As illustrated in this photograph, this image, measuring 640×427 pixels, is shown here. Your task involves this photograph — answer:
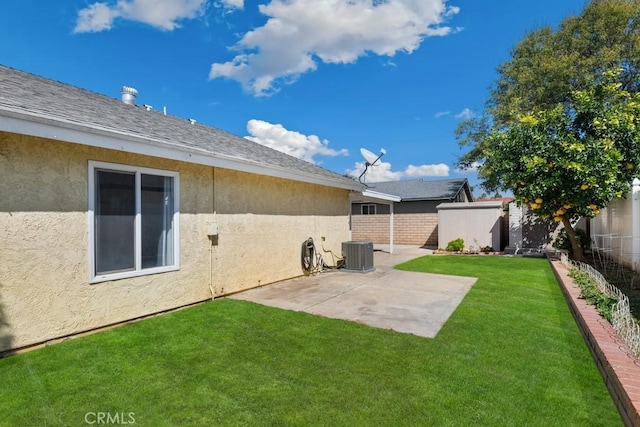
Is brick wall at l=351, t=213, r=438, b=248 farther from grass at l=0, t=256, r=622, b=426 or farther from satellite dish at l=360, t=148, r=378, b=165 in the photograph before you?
grass at l=0, t=256, r=622, b=426

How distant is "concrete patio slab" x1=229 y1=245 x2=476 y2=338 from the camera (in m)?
5.51

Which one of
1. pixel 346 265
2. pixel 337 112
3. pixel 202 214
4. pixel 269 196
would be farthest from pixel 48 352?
pixel 337 112

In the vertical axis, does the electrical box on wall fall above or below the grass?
above

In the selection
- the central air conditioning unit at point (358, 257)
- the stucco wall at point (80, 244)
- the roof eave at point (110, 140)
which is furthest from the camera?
the central air conditioning unit at point (358, 257)

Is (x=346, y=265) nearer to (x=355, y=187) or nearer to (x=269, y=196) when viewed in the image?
(x=355, y=187)

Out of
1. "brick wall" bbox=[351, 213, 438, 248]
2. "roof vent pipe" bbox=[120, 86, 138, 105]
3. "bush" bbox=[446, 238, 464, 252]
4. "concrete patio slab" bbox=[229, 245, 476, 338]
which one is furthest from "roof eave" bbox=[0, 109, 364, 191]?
"brick wall" bbox=[351, 213, 438, 248]

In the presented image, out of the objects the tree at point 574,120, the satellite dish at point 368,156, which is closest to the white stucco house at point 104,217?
the satellite dish at point 368,156

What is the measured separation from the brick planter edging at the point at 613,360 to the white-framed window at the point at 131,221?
615 cm

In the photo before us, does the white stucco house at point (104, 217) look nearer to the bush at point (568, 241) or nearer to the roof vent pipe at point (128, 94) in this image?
the roof vent pipe at point (128, 94)

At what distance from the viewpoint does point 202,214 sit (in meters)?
6.49

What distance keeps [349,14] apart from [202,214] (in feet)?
32.7

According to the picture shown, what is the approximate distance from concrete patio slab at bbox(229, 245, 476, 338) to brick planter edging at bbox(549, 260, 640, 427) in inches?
73.4

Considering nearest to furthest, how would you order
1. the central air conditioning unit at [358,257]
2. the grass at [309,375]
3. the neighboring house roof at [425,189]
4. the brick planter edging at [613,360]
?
the brick planter edging at [613,360], the grass at [309,375], the central air conditioning unit at [358,257], the neighboring house roof at [425,189]

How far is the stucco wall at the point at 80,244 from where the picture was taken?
4.09 metres
